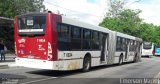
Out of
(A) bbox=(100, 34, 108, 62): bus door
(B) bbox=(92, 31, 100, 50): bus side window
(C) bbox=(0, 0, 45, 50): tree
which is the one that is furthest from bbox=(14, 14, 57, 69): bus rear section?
(C) bbox=(0, 0, 45, 50): tree

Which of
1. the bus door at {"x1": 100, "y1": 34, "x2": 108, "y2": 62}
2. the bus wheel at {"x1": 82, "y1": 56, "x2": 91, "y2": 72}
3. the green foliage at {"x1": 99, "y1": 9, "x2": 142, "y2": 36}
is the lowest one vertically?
the bus wheel at {"x1": 82, "y1": 56, "x2": 91, "y2": 72}

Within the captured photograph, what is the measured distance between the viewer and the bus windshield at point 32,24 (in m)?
16.2

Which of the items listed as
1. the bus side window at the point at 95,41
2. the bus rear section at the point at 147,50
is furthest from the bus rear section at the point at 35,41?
the bus rear section at the point at 147,50

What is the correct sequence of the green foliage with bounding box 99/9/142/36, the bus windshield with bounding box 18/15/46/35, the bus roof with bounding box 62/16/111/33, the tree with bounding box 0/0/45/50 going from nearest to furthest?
the bus windshield with bounding box 18/15/46/35, the bus roof with bounding box 62/16/111/33, the tree with bounding box 0/0/45/50, the green foliage with bounding box 99/9/142/36

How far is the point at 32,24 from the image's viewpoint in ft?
54.6

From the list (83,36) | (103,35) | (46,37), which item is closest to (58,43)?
(46,37)

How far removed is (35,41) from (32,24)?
87cm

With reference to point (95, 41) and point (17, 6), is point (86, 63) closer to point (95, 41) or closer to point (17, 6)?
point (95, 41)

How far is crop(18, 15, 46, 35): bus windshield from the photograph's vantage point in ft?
53.3

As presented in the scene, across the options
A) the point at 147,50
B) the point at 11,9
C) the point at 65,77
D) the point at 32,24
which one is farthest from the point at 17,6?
the point at 65,77

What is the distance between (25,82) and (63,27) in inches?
169

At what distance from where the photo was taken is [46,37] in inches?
629

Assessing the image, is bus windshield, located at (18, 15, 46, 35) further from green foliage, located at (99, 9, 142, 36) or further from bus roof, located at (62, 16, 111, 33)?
green foliage, located at (99, 9, 142, 36)

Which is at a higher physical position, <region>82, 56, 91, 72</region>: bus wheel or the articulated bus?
the articulated bus
